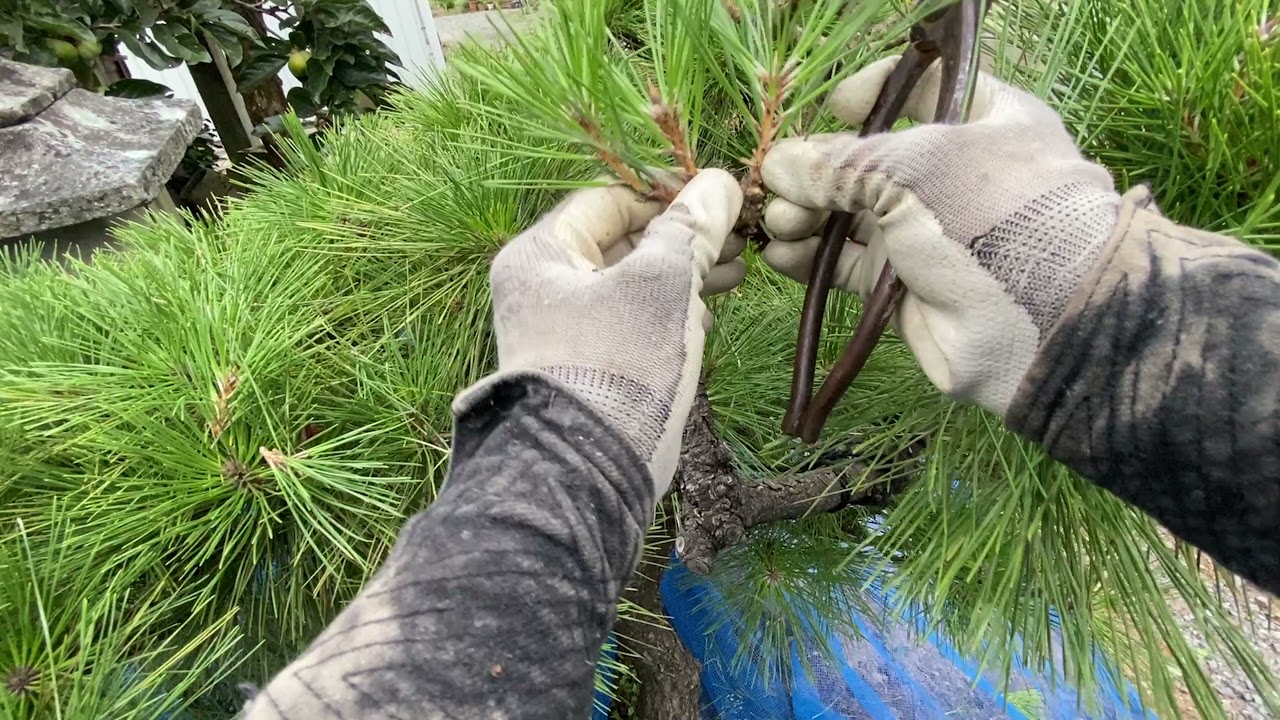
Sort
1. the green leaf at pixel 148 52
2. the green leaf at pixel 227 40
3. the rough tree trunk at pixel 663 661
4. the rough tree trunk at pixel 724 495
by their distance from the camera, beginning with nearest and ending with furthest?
the rough tree trunk at pixel 724 495 < the rough tree trunk at pixel 663 661 < the green leaf at pixel 148 52 < the green leaf at pixel 227 40

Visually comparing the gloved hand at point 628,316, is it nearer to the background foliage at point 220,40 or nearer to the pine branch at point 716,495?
the pine branch at point 716,495

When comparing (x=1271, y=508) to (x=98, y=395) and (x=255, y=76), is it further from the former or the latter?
(x=255, y=76)

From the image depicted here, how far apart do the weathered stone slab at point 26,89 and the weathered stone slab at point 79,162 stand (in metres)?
0.01

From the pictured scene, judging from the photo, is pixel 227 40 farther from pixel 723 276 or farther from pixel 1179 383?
pixel 1179 383

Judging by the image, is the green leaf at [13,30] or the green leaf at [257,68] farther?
the green leaf at [257,68]

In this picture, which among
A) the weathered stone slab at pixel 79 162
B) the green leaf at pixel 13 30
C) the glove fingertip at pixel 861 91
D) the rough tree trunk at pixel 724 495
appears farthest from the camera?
the green leaf at pixel 13 30

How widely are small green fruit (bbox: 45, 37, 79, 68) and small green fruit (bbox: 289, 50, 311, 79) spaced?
33 centimetres

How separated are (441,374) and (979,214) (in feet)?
1.00

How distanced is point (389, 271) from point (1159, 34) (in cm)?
42

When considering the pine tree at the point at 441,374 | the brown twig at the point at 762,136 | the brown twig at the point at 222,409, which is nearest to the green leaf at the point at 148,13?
the pine tree at the point at 441,374

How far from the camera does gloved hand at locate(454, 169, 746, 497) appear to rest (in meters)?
0.29

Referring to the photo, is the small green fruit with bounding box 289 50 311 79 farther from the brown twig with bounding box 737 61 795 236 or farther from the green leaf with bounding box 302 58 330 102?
the brown twig with bounding box 737 61 795 236

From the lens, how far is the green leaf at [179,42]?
1.24m

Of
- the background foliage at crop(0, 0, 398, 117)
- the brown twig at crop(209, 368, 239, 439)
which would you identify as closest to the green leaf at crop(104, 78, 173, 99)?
the background foliage at crop(0, 0, 398, 117)
